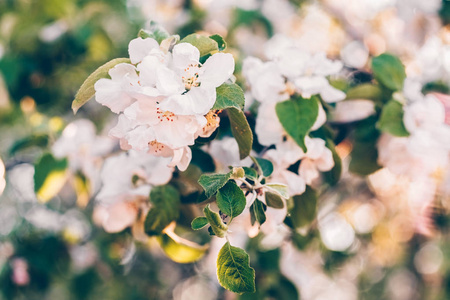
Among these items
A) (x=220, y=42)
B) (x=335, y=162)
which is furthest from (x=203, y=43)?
(x=335, y=162)

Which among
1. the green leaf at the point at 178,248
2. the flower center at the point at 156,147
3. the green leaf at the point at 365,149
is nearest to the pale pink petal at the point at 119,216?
the green leaf at the point at 178,248

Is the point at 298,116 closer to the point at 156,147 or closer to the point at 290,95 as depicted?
the point at 290,95

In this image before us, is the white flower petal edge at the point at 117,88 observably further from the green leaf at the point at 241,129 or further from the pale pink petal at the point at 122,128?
the green leaf at the point at 241,129

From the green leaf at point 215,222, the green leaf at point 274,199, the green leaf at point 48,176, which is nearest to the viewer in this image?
the green leaf at point 215,222

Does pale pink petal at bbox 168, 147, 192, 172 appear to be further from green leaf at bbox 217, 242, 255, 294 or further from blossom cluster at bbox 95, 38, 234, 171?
green leaf at bbox 217, 242, 255, 294

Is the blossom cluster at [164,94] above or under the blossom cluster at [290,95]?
above

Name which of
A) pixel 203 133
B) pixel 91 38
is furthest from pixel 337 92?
pixel 91 38
